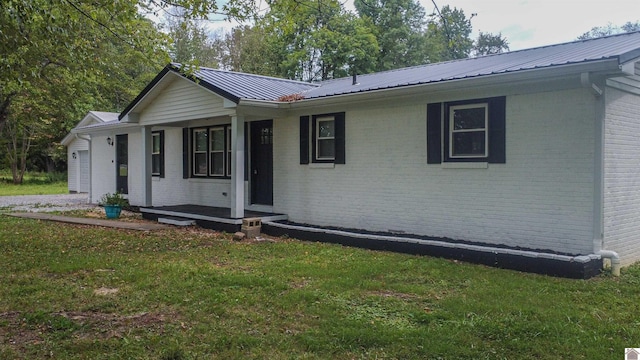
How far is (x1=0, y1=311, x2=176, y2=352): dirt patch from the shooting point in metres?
4.34

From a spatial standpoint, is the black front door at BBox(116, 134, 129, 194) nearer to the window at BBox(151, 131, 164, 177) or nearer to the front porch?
the window at BBox(151, 131, 164, 177)

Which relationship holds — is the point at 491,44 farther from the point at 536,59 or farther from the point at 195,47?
the point at 536,59

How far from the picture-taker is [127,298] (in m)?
5.52

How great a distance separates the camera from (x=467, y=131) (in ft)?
27.0

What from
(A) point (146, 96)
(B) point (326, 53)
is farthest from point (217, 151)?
(B) point (326, 53)

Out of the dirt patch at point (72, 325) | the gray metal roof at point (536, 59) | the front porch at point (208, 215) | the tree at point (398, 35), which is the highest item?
the tree at point (398, 35)

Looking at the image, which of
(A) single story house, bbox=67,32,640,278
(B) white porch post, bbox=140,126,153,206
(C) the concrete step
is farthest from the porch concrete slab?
(B) white porch post, bbox=140,126,153,206

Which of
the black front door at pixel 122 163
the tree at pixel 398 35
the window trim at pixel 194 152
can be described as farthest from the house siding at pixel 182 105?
the tree at pixel 398 35

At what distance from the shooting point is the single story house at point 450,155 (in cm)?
695

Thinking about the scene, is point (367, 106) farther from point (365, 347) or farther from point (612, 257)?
point (365, 347)

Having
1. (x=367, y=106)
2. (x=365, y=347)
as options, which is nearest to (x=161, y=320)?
(x=365, y=347)

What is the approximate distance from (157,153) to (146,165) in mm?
1456

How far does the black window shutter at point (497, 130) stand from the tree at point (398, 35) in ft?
63.7

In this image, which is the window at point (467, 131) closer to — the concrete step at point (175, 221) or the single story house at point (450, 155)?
the single story house at point (450, 155)
